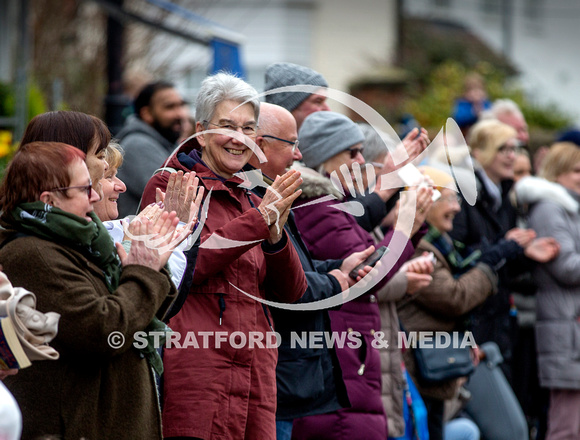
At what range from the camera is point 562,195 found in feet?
21.8

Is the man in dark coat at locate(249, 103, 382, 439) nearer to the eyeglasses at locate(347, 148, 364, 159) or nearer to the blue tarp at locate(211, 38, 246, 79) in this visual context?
the eyeglasses at locate(347, 148, 364, 159)

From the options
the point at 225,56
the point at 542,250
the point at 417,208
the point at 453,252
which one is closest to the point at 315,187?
the point at 417,208

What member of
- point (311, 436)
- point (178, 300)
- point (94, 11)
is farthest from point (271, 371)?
point (94, 11)

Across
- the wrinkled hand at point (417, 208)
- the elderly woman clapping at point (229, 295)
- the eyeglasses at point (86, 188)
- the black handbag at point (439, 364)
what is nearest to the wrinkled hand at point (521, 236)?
the black handbag at point (439, 364)

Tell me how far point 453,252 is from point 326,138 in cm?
146

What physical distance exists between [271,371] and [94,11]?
39.2ft

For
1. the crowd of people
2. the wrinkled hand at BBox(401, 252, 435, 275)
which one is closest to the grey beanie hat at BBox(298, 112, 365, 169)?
the crowd of people

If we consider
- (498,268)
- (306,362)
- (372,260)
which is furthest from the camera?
A: (498,268)

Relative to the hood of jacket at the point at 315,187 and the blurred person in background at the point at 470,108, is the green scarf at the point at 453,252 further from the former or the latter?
the blurred person in background at the point at 470,108

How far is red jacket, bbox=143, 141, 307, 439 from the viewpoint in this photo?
3.51m

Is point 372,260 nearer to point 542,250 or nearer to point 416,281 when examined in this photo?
point 416,281

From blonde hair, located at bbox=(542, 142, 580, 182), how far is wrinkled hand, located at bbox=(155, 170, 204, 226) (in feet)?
14.0

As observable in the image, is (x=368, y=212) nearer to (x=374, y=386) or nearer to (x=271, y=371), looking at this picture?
(x=374, y=386)

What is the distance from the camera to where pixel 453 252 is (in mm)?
5848
